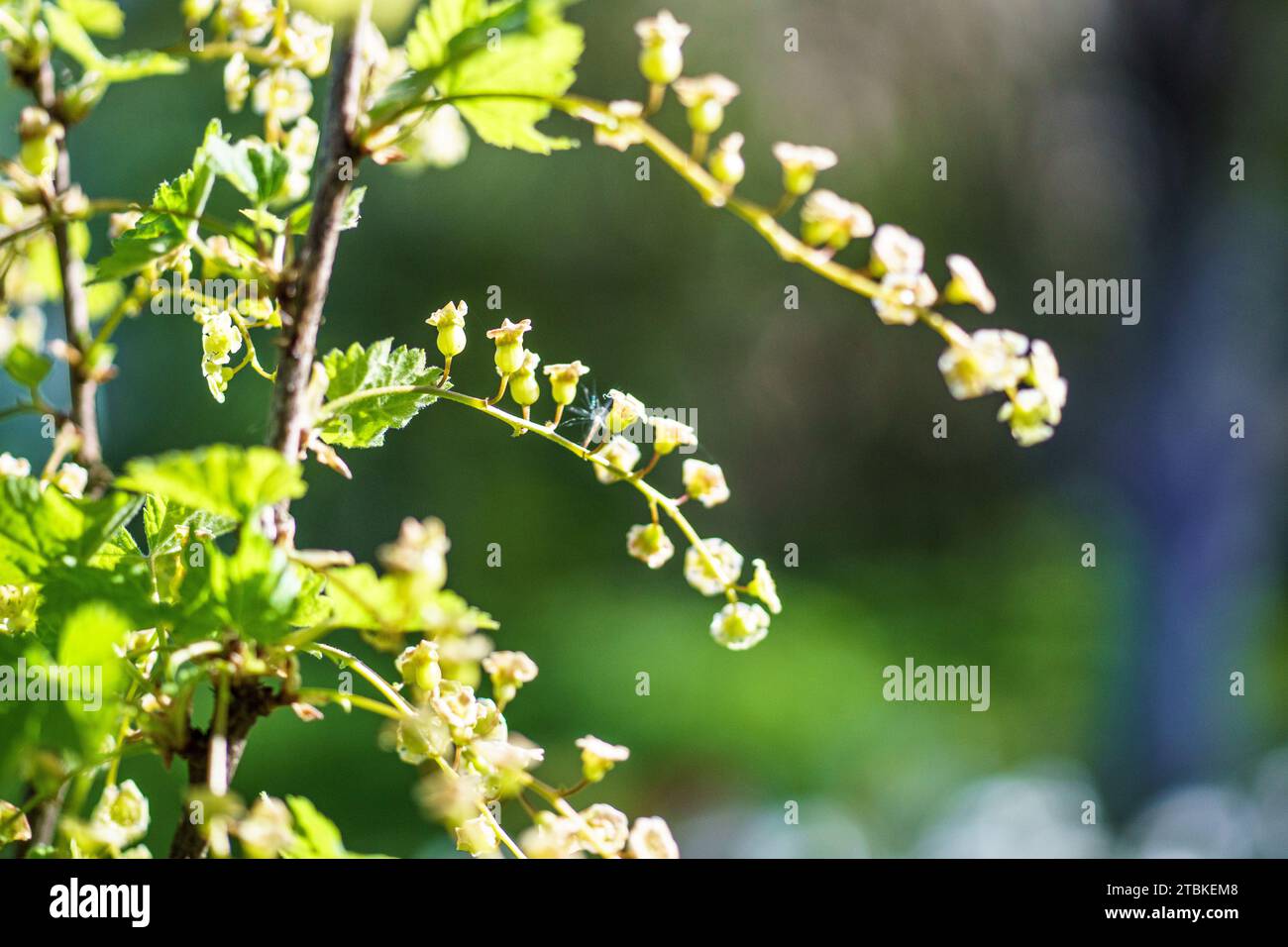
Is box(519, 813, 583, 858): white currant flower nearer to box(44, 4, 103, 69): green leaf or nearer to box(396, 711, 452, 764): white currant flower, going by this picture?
box(396, 711, 452, 764): white currant flower

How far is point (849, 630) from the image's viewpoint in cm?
362

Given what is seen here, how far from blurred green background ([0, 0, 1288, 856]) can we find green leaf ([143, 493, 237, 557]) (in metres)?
1.69

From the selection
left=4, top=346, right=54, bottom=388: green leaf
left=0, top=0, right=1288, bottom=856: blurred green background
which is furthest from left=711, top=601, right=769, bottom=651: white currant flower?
left=0, top=0, right=1288, bottom=856: blurred green background

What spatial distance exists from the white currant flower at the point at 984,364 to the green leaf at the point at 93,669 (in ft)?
0.80

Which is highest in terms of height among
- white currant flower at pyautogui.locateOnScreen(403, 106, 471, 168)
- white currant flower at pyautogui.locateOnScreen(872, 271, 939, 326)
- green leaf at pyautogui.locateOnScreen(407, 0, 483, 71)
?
white currant flower at pyautogui.locateOnScreen(403, 106, 471, 168)

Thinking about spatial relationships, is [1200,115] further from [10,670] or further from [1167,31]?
[10,670]

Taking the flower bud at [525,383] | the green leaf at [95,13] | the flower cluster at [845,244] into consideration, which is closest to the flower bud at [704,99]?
the flower cluster at [845,244]

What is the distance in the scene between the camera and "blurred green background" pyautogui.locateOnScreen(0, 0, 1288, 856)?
9.18 ft

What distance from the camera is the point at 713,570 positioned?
39cm

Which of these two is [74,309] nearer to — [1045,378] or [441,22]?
[441,22]

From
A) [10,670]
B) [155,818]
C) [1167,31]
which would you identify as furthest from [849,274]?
[1167,31]

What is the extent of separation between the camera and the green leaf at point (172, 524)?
15.9 inches
